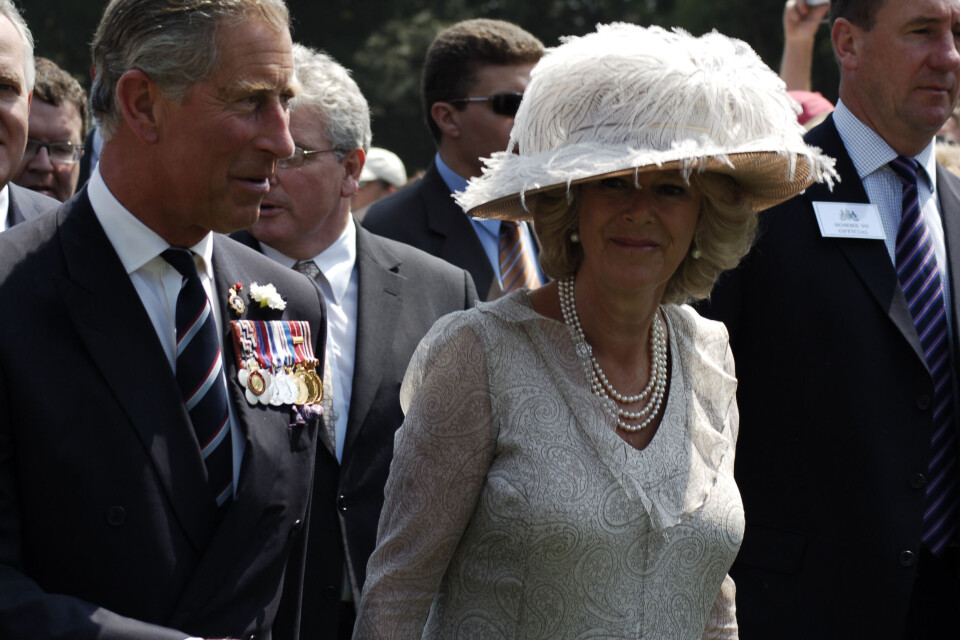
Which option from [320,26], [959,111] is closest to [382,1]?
[320,26]

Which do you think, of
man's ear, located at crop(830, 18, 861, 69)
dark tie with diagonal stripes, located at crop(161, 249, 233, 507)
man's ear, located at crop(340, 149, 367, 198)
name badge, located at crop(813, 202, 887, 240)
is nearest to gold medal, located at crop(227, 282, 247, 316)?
dark tie with diagonal stripes, located at crop(161, 249, 233, 507)

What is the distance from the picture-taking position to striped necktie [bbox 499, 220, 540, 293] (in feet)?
16.1

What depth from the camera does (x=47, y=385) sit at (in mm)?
2326

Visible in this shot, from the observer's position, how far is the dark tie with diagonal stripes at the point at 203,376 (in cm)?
253

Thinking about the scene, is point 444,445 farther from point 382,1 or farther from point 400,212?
point 382,1

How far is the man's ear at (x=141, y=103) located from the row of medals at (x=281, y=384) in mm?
544

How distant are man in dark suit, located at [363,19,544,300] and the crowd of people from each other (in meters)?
0.91

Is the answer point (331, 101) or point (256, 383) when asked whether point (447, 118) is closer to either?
point (331, 101)

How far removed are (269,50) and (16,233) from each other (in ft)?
2.19

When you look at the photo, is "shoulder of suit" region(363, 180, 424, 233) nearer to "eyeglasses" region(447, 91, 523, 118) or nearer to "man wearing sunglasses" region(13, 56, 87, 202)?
"eyeglasses" region(447, 91, 523, 118)

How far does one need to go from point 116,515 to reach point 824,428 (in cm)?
229

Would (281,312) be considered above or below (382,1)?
above

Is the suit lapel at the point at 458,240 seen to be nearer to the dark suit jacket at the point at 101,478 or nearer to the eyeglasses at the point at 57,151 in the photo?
the eyeglasses at the point at 57,151

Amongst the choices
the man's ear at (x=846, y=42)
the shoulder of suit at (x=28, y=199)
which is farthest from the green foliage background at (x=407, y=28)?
the shoulder of suit at (x=28, y=199)
